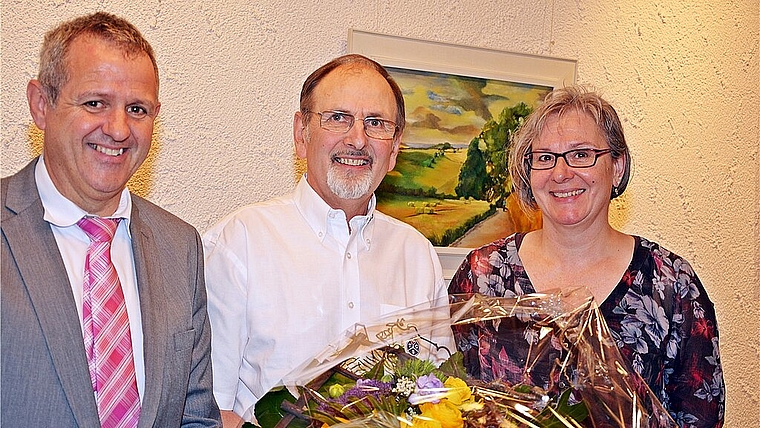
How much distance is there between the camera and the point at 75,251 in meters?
1.62

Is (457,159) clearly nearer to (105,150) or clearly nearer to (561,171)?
(561,171)

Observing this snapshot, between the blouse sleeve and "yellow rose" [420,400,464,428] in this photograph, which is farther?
the blouse sleeve

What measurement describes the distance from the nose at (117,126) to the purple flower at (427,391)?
0.76 m

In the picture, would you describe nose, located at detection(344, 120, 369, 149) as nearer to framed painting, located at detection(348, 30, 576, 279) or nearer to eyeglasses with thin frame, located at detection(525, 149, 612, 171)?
eyeglasses with thin frame, located at detection(525, 149, 612, 171)

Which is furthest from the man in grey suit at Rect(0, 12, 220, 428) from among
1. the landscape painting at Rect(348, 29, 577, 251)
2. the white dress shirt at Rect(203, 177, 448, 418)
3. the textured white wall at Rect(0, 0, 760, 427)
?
the landscape painting at Rect(348, 29, 577, 251)

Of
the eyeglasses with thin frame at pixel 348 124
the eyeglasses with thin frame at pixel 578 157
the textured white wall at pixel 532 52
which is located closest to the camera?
the eyeglasses with thin frame at pixel 348 124

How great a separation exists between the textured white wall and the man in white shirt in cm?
54

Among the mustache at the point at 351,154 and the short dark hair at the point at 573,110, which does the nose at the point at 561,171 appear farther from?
the mustache at the point at 351,154

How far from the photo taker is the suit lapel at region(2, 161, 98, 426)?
1.49 m

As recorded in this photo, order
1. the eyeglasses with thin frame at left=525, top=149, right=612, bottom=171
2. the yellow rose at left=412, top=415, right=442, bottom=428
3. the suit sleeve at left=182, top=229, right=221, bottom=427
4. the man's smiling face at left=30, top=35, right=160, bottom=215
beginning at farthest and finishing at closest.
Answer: the eyeglasses with thin frame at left=525, top=149, right=612, bottom=171 < the suit sleeve at left=182, top=229, right=221, bottom=427 < the man's smiling face at left=30, top=35, right=160, bottom=215 < the yellow rose at left=412, top=415, right=442, bottom=428

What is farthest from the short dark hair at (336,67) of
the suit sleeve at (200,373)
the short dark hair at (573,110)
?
the suit sleeve at (200,373)

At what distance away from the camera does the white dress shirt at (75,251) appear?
5.24ft

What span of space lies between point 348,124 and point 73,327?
2.81 ft

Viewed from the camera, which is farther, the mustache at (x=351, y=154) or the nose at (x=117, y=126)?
the mustache at (x=351, y=154)
